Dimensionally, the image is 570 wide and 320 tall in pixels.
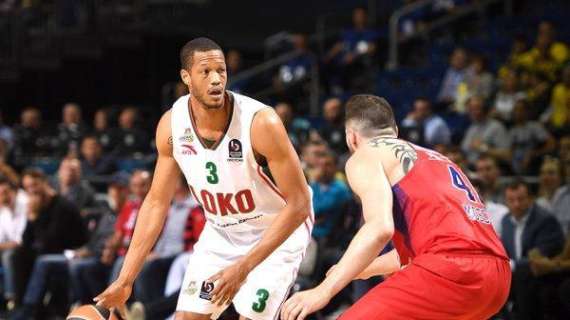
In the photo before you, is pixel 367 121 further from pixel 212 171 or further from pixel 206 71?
pixel 212 171

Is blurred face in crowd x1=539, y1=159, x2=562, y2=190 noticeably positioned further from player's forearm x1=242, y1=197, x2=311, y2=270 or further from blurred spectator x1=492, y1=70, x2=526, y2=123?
player's forearm x1=242, y1=197, x2=311, y2=270

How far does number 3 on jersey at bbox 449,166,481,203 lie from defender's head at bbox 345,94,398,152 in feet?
1.10

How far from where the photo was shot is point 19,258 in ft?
33.7

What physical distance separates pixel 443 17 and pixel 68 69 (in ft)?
20.0

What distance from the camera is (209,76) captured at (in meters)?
5.23

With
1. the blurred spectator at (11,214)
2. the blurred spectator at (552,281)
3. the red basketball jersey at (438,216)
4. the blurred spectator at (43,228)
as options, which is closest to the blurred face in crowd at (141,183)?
the blurred spectator at (43,228)

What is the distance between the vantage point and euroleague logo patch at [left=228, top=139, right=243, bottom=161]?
5.36 m

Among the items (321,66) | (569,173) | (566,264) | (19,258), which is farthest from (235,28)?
(566,264)

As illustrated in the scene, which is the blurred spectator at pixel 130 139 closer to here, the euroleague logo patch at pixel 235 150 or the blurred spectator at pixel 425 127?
the blurred spectator at pixel 425 127

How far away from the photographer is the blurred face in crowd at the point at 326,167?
31.1 feet

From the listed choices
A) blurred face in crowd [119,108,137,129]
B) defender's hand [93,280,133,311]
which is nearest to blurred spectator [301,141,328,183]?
blurred face in crowd [119,108,137,129]

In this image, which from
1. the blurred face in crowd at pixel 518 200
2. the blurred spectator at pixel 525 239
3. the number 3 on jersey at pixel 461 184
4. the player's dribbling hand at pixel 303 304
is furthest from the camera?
the blurred face in crowd at pixel 518 200

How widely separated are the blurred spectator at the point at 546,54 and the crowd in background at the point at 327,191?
15mm

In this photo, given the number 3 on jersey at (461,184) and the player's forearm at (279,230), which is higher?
the number 3 on jersey at (461,184)
